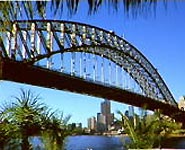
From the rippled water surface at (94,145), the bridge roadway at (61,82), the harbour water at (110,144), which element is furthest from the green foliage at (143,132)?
the bridge roadway at (61,82)

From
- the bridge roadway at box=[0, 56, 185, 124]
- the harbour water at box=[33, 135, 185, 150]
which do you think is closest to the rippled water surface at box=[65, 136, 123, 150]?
the harbour water at box=[33, 135, 185, 150]

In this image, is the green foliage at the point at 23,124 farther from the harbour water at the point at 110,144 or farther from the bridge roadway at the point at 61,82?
the bridge roadway at the point at 61,82

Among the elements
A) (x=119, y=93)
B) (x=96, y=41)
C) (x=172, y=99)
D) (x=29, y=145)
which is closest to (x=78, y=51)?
(x=96, y=41)

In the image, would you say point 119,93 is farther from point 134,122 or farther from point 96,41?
point 134,122

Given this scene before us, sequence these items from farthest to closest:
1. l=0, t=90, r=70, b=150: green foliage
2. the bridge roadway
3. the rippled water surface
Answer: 1. the bridge roadway
2. the rippled water surface
3. l=0, t=90, r=70, b=150: green foliage

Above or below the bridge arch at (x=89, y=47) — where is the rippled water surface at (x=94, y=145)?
below

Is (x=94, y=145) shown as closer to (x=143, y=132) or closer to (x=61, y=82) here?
(x=61, y=82)

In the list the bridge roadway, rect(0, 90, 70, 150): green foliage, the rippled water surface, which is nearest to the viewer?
rect(0, 90, 70, 150): green foliage

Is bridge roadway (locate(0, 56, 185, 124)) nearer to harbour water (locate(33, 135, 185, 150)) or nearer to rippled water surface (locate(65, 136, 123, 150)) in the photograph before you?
harbour water (locate(33, 135, 185, 150))

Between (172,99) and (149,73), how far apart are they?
29.8 ft

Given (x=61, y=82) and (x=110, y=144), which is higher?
(x=61, y=82)

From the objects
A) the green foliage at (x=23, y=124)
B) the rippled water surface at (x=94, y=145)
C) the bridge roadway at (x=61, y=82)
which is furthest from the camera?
the bridge roadway at (x=61, y=82)

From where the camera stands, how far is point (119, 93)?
45938mm

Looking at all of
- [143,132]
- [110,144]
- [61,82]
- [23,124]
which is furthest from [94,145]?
[23,124]
